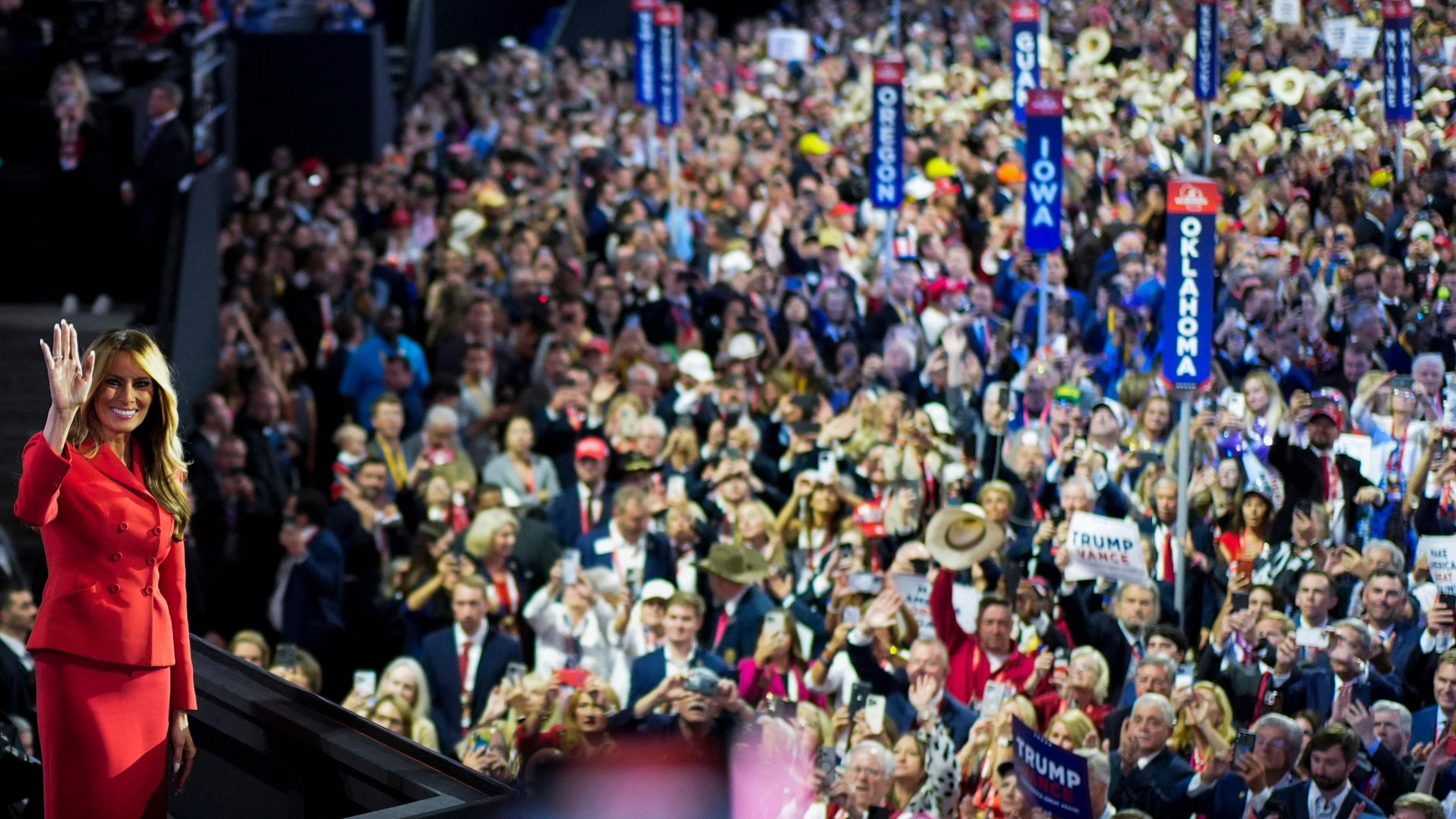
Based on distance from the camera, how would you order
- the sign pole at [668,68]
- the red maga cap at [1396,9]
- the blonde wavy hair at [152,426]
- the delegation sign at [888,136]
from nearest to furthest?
the blonde wavy hair at [152,426]
the red maga cap at [1396,9]
the delegation sign at [888,136]
the sign pole at [668,68]

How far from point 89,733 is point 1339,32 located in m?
16.8

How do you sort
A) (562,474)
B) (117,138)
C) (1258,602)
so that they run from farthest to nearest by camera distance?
(117,138) → (562,474) → (1258,602)

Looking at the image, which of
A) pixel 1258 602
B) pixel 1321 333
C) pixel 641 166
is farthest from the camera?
pixel 641 166

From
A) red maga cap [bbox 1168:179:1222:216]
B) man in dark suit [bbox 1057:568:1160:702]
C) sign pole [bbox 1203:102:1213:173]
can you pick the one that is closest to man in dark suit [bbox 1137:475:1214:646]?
man in dark suit [bbox 1057:568:1160:702]

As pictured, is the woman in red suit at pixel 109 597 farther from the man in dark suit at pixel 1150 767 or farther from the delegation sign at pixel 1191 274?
the delegation sign at pixel 1191 274

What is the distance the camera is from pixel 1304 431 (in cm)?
1029

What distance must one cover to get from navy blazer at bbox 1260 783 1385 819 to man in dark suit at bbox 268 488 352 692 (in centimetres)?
444

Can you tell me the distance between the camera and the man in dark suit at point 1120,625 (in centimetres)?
851

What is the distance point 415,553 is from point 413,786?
593 cm

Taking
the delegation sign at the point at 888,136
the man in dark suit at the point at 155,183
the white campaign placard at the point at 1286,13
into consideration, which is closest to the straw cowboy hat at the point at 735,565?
the man in dark suit at the point at 155,183

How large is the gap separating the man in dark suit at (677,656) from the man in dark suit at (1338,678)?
233 cm

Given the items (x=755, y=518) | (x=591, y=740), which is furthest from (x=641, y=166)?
(x=591, y=740)

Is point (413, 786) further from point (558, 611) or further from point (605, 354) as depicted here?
point (605, 354)

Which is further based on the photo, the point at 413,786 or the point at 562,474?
the point at 562,474
